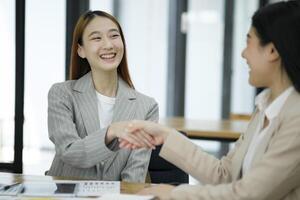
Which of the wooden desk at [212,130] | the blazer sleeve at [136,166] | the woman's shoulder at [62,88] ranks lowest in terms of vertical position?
the wooden desk at [212,130]

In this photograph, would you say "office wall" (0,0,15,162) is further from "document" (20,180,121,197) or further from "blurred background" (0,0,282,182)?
"document" (20,180,121,197)

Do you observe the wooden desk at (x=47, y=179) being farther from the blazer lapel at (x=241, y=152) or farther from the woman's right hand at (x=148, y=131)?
the blazer lapel at (x=241, y=152)

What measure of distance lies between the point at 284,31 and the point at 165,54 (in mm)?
5018

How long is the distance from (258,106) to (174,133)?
31 cm

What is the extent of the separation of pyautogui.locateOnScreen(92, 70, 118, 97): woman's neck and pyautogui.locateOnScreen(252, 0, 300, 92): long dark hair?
42.5 inches

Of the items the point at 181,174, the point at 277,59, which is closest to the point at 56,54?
the point at 181,174

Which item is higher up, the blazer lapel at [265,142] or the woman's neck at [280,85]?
the woman's neck at [280,85]

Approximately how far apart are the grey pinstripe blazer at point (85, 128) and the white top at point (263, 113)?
26.2 inches

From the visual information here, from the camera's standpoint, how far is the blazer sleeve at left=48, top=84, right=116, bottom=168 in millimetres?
2299

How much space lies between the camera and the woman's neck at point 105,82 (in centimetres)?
267

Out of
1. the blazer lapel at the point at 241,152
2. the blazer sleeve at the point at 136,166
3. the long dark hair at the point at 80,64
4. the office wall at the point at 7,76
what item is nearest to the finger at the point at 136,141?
the blazer lapel at the point at 241,152

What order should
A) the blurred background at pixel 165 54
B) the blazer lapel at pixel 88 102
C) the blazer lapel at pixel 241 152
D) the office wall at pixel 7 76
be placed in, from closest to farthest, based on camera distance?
the blazer lapel at pixel 241 152, the blazer lapel at pixel 88 102, the office wall at pixel 7 76, the blurred background at pixel 165 54

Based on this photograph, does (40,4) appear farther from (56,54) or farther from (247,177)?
(247,177)

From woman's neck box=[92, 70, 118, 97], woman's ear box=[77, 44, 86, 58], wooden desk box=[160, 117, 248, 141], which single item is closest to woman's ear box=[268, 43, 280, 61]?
woman's neck box=[92, 70, 118, 97]
